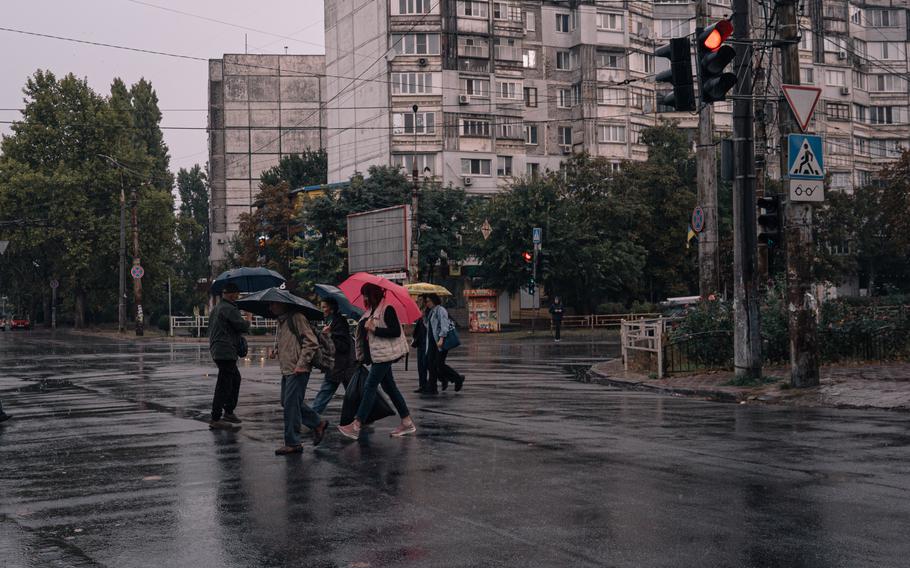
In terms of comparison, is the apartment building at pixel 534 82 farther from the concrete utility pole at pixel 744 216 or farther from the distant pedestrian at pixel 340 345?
the distant pedestrian at pixel 340 345

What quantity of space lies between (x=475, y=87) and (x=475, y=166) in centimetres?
516

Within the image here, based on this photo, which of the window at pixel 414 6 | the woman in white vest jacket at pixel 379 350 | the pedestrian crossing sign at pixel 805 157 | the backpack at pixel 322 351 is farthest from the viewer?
the window at pixel 414 6

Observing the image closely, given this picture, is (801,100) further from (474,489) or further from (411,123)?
(411,123)

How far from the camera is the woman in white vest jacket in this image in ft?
39.9

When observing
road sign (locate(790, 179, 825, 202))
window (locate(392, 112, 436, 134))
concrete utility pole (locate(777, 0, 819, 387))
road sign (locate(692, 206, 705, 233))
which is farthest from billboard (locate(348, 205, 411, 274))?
road sign (locate(790, 179, 825, 202))

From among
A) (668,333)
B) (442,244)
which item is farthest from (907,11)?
(668,333)

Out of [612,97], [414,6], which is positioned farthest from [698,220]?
[612,97]

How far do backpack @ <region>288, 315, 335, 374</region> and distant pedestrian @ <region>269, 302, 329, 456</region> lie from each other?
11 millimetres

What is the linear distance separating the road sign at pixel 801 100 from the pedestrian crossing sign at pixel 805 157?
276mm

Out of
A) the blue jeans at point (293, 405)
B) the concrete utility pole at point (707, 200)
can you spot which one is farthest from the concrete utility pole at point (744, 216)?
the blue jeans at point (293, 405)

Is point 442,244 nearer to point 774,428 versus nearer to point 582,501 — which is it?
point 774,428

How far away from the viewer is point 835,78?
279ft

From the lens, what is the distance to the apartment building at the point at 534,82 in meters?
69.1

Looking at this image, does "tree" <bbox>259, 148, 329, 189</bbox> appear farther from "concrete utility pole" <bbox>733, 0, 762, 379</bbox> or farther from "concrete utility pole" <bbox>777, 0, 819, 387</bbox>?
"concrete utility pole" <bbox>777, 0, 819, 387</bbox>
